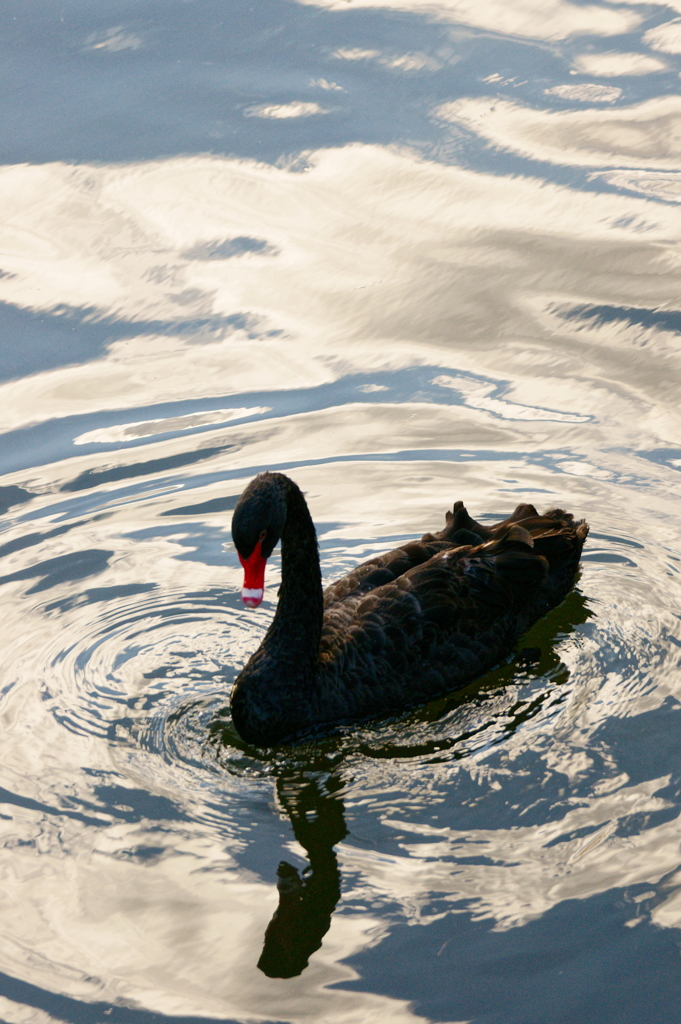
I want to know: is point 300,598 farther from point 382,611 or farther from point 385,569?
point 385,569

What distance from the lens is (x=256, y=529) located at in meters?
4.75

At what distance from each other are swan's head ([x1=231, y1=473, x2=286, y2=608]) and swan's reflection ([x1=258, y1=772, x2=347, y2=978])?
32.2 inches

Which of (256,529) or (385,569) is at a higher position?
(256,529)

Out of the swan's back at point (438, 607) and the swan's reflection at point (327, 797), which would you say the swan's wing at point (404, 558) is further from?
the swan's reflection at point (327, 797)

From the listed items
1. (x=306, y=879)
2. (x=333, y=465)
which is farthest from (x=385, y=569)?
(x=306, y=879)

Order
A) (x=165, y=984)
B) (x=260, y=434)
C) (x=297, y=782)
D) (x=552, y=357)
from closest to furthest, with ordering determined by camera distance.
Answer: (x=165, y=984), (x=297, y=782), (x=260, y=434), (x=552, y=357)

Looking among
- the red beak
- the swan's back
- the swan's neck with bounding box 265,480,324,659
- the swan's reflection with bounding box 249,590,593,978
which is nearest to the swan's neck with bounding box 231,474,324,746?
the swan's neck with bounding box 265,480,324,659

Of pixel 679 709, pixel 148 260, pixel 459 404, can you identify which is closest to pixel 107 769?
pixel 679 709

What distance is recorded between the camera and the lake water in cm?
430

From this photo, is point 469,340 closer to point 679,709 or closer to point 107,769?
point 679,709

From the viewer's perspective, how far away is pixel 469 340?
8672mm

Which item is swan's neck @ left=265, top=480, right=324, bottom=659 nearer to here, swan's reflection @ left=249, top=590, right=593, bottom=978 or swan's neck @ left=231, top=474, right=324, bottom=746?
swan's neck @ left=231, top=474, right=324, bottom=746

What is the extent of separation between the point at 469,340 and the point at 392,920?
16.9 feet

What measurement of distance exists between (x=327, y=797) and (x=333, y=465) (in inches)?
113
